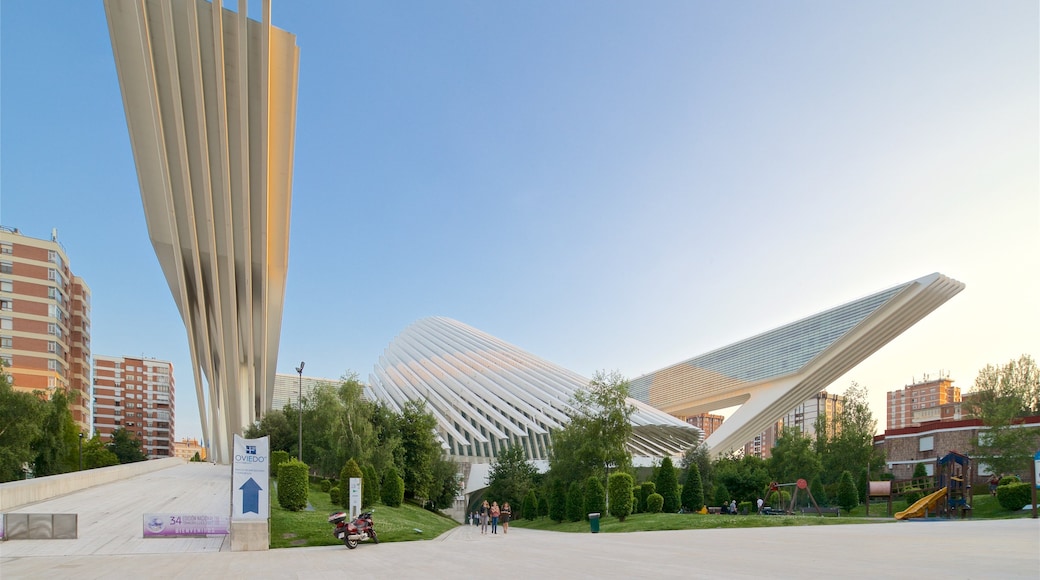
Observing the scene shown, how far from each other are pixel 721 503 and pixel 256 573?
25.6 metres

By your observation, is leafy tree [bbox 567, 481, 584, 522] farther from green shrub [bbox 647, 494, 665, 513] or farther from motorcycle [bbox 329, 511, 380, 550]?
motorcycle [bbox 329, 511, 380, 550]

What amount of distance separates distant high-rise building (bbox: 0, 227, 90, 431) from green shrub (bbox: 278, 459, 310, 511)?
135ft

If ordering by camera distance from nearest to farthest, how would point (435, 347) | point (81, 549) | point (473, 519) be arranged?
point (81, 549)
point (473, 519)
point (435, 347)

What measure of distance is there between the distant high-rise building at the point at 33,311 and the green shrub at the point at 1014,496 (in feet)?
179

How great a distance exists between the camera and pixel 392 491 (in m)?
25.2

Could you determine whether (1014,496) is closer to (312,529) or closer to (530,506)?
(530,506)

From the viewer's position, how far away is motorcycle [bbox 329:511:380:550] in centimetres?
1332

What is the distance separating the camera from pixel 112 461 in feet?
161

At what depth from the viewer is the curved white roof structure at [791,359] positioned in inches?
1732

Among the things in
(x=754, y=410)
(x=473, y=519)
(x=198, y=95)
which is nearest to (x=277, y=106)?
(x=198, y=95)

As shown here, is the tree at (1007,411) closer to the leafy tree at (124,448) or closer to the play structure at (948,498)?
the play structure at (948,498)

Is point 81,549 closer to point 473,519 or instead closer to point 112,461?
point 473,519

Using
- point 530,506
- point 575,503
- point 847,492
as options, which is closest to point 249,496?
point 575,503

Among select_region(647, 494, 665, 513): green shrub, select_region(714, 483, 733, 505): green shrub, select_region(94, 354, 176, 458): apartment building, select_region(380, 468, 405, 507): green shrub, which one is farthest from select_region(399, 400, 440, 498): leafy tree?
select_region(94, 354, 176, 458): apartment building
